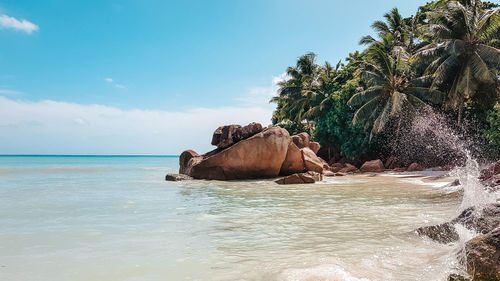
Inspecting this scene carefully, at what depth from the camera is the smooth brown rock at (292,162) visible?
17.5 meters

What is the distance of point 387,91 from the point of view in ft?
76.0

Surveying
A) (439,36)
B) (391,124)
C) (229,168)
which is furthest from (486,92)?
(229,168)

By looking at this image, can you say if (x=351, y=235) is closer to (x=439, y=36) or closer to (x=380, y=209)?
(x=380, y=209)

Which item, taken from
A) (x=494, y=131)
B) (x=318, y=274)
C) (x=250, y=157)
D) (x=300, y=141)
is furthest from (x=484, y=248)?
(x=300, y=141)

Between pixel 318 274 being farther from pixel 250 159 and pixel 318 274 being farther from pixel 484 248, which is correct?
pixel 250 159

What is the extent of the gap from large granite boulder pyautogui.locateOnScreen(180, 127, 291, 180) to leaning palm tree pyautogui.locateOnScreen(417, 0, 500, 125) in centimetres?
1076

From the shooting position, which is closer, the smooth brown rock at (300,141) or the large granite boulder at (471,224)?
the large granite boulder at (471,224)

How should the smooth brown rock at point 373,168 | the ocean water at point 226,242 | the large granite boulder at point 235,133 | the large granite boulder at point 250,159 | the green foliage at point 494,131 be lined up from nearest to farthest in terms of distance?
1. the ocean water at point 226,242
2. the large granite boulder at point 250,159
3. the large granite boulder at point 235,133
4. the green foliage at point 494,131
5. the smooth brown rock at point 373,168

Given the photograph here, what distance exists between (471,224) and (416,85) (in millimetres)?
21217

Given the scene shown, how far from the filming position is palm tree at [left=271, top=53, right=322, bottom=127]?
106 ft

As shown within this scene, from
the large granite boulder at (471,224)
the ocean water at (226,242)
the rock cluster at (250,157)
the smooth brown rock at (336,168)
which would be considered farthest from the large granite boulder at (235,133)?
the large granite boulder at (471,224)

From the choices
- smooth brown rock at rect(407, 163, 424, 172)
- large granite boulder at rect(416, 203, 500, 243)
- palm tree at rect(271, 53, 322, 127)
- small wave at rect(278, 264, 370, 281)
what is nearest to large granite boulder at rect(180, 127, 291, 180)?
smooth brown rock at rect(407, 163, 424, 172)

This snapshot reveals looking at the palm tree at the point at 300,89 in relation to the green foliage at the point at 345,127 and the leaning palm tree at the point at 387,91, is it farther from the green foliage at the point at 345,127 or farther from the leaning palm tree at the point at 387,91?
the leaning palm tree at the point at 387,91

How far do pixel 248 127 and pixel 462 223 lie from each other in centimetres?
1313
